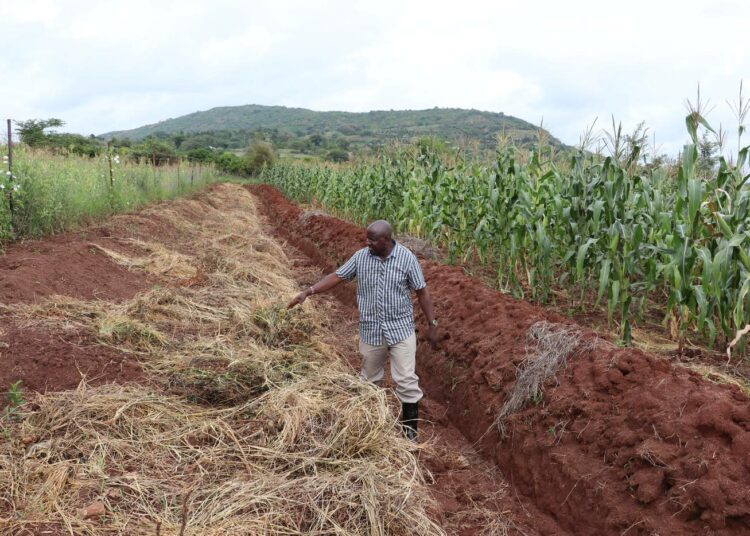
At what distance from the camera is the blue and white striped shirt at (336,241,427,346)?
189 inches

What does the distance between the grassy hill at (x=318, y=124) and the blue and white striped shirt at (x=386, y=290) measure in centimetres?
7382

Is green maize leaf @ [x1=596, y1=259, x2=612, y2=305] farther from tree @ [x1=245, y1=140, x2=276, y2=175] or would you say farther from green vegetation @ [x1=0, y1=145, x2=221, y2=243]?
tree @ [x1=245, y1=140, x2=276, y2=175]

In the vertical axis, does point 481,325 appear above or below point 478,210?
below

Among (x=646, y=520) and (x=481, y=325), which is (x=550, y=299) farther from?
(x=646, y=520)

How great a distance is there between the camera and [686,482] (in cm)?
325

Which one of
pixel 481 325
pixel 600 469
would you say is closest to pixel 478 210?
pixel 481 325

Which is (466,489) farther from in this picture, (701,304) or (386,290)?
(701,304)

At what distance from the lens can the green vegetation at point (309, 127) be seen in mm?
84312

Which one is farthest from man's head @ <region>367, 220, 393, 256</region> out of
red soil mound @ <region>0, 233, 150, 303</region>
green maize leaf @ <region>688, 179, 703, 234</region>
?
red soil mound @ <region>0, 233, 150, 303</region>

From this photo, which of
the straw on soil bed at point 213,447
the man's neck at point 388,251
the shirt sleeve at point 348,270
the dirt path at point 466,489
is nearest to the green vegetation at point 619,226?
the dirt path at point 466,489

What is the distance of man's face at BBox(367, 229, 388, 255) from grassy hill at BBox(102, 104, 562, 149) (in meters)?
73.9

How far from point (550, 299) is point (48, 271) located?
6.80 metres

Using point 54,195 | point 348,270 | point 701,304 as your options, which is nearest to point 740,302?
point 701,304

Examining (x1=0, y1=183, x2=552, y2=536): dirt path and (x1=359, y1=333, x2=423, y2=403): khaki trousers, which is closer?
(x1=0, y1=183, x2=552, y2=536): dirt path
